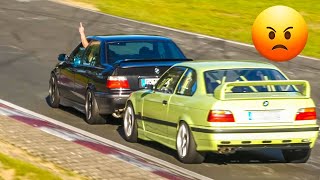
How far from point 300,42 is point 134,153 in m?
10.8

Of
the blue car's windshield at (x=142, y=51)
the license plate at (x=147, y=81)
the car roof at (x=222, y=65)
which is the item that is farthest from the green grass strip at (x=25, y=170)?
the blue car's windshield at (x=142, y=51)

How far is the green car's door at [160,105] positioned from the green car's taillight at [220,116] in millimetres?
1210

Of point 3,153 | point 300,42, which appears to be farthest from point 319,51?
point 3,153

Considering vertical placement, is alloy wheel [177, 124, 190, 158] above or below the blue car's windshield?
below

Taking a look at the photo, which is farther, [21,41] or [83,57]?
[21,41]

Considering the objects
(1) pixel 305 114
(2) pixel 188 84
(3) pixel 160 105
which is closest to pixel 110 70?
(3) pixel 160 105

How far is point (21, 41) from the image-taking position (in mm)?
28125

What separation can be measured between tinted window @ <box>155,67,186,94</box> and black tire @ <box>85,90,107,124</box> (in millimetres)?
2232

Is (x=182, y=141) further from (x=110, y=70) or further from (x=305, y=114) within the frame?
(x=110, y=70)

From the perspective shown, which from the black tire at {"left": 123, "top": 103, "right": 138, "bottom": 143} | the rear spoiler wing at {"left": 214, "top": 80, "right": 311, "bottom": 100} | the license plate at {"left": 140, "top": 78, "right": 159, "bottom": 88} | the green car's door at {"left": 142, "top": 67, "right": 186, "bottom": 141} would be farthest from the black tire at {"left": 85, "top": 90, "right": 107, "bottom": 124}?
the rear spoiler wing at {"left": 214, "top": 80, "right": 311, "bottom": 100}

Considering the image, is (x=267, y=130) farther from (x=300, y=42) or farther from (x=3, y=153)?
(x=300, y=42)

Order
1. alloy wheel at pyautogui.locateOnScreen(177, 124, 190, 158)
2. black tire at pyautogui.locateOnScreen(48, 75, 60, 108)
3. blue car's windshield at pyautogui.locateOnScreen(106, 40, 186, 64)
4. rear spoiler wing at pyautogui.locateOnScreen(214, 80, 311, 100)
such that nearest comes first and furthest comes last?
1. rear spoiler wing at pyautogui.locateOnScreen(214, 80, 311, 100)
2. alloy wheel at pyautogui.locateOnScreen(177, 124, 190, 158)
3. blue car's windshield at pyautogui.locateOnScreen(106, 40, 186, 64)
4. black tire at pyautogui.locateOnScreen(48, 75, 60, 108)

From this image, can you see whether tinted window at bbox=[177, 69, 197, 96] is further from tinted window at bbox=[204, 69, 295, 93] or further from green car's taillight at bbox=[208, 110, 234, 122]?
green car's taillight at bbox=[208, 110, 234, 122]

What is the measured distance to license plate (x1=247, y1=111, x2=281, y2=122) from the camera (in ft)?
35.2
